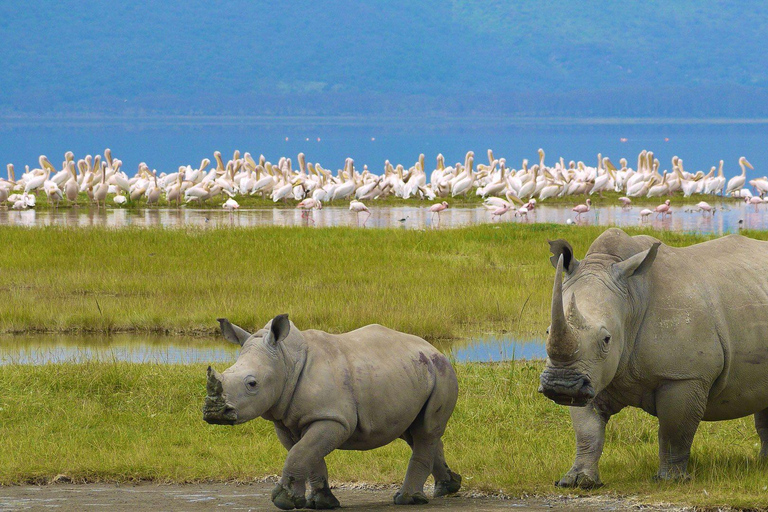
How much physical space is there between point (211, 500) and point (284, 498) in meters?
0.97

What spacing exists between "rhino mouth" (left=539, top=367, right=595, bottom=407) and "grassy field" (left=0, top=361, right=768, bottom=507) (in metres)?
0.88

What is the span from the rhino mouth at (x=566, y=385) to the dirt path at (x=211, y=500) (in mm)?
686

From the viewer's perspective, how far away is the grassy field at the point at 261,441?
277 inches

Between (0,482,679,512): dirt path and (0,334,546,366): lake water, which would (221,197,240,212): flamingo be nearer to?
(0,334,546,366): lake water

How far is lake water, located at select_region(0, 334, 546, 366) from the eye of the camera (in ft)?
40.1

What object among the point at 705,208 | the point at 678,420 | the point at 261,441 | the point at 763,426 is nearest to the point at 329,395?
the point at 678,420

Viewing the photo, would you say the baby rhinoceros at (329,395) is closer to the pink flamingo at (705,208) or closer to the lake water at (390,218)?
the lake water at (390,218)

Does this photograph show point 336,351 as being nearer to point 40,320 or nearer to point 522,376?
point 522,376

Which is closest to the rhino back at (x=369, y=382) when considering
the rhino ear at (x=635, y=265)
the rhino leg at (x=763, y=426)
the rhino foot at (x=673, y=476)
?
the rhino ear at (x=635, y=265)

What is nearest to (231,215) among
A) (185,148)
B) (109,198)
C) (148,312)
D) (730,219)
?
(109,198)

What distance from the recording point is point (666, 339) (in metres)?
6.57

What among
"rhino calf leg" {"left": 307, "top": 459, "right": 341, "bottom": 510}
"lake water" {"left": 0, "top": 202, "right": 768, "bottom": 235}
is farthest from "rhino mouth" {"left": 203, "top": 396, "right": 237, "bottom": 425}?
"lake water" {"left": 0, "top": 202, "right": 768, "bottom": 235}

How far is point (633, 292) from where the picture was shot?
660 centimetres

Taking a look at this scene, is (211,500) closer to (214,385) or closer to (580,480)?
(214,385)
